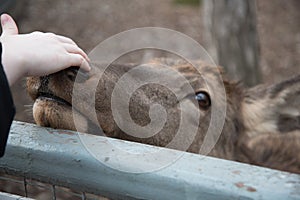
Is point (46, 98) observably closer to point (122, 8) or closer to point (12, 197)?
point (12, 197)

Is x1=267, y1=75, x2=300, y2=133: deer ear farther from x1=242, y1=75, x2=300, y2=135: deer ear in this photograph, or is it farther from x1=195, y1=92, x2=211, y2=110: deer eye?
x1=195, y1=92, x2=211, y2=110: deer eye

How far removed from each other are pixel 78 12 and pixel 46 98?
7276mm

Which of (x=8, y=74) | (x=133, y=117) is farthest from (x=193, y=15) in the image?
(x=8, y=74)

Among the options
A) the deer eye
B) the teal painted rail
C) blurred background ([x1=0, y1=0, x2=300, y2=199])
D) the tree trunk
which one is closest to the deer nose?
the teal painted rail

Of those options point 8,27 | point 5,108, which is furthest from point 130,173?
point 8,27

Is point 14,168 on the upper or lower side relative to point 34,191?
upper

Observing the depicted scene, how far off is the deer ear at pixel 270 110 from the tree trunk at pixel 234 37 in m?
2.19

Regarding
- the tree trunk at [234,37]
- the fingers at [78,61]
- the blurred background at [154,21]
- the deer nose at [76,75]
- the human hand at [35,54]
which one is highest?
the human hand at [35,54]

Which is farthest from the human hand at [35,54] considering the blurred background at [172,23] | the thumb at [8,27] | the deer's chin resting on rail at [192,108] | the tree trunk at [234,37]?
the blurred background at [172,23]

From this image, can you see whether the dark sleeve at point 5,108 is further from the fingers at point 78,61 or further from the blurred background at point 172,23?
the blurred background at point 172,23

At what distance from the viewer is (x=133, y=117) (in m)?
2.58

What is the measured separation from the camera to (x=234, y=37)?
6398 millimetres

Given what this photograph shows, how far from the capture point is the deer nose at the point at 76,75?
2.11 meters

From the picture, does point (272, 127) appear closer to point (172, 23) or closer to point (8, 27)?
point (8, 27)
